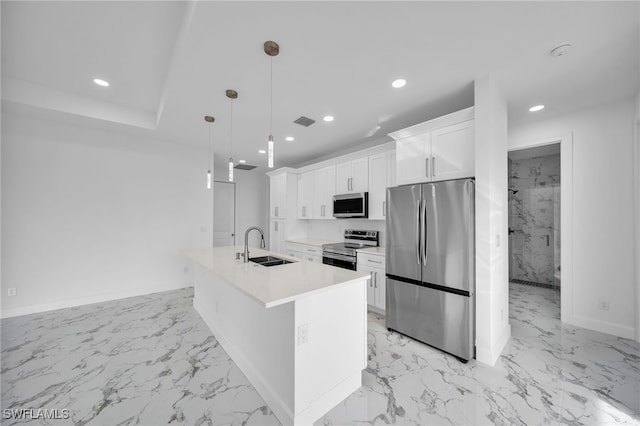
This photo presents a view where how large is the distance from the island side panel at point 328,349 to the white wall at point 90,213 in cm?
371

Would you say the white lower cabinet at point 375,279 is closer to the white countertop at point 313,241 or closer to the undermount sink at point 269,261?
the white countertop at point 313,241

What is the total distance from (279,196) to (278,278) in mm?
3712

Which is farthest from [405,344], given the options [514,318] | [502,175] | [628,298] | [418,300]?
[628,298]

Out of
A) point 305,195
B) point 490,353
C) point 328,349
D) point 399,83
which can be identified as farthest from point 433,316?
point 305,195

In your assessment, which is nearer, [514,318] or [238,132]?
[514,318]

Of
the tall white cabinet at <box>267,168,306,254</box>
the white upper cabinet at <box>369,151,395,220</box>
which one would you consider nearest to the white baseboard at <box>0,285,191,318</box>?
the tall white cabinet at <box>267,168,306,254</box>

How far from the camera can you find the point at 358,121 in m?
3.22

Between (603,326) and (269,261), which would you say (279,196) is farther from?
(603,326)

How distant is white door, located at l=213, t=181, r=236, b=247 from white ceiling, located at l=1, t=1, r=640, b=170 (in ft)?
9.31

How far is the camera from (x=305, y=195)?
5.00 m

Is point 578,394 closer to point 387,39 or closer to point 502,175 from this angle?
point 502,175

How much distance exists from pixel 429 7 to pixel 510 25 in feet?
2.02

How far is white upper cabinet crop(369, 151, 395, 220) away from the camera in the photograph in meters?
3.45

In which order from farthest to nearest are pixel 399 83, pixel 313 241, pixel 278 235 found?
pixel 278 235 < pixel 313 241 < pixel 399 83
